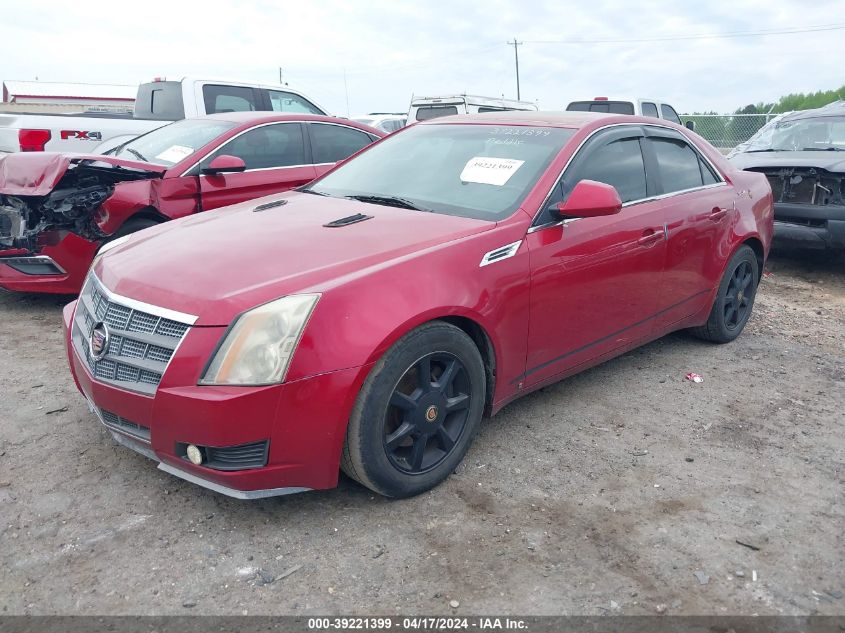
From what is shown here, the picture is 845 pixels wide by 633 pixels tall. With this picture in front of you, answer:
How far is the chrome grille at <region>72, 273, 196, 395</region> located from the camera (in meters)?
2.69

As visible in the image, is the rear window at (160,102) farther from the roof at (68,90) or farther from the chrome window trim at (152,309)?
the roof at (68,90)

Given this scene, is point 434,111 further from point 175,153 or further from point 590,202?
point 590,202

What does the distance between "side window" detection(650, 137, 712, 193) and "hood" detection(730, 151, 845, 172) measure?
2.65 metres

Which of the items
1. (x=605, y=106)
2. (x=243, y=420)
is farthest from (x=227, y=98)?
(x=605, y=106)

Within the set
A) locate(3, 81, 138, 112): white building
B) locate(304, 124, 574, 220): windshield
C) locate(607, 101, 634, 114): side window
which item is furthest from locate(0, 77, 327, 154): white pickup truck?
locate(3, 81, 138, 112): white building

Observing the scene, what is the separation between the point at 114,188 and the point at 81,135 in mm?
2683

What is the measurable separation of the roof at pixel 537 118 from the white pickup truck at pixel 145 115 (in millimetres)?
4630

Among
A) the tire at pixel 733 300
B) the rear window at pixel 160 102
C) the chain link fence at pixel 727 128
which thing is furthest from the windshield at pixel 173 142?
the chain link fence at pixel 727 128

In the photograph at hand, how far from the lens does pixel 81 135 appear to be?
7652mm

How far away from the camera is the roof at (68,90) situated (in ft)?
70.2

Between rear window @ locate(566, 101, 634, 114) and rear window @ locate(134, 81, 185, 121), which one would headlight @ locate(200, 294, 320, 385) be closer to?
rear window @ locate(134, 81, 185, 121)

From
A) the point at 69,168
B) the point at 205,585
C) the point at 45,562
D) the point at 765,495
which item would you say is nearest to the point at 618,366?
the point at 765,495

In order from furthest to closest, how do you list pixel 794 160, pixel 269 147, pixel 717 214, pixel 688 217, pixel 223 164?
pixel 794 160 < pixel 269 147 < pixel 223 164 < pixel 717 214 < pixel 688 217

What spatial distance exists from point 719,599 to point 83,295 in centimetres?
290
